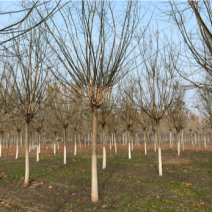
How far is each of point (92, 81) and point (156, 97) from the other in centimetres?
440

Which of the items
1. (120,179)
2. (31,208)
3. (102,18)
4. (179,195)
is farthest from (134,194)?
(102,18)

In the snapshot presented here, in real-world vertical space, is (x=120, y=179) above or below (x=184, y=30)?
below

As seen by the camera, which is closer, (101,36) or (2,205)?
(2,205)

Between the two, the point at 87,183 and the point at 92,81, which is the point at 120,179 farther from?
the point at 92,81

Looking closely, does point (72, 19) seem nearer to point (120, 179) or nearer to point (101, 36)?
point (101, 36)

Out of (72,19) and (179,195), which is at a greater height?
(72,19)

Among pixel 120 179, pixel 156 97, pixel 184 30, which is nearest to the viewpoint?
pixel 184 30

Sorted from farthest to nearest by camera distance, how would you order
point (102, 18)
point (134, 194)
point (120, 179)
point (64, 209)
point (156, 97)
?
point (156, 97)
point (120, 179)
point (134, 194)
point (102, 18)
point (64, 209)

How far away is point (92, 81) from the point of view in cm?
577

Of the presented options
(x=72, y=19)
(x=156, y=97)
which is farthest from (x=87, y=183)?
(x=72, y=19)

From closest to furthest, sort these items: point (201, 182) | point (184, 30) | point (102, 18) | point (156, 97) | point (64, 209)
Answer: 1. point (184, 30)
2. point (64, 209)
3. point (102, 18)
4. point (201, 182)
5. point (156, 97)

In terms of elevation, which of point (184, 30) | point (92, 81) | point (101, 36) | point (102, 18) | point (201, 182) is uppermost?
point (102, 18)

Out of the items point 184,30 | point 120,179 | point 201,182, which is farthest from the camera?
point 120,179

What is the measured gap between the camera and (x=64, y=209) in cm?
514
